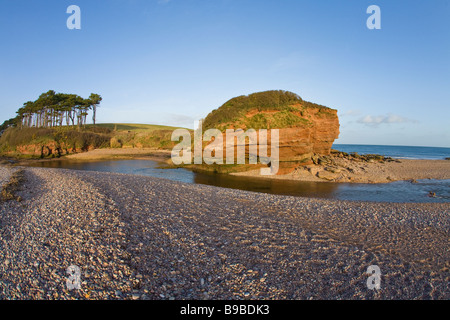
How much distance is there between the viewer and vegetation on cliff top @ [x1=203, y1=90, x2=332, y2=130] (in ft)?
91.1

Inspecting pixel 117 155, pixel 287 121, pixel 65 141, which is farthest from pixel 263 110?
pixel 65 141

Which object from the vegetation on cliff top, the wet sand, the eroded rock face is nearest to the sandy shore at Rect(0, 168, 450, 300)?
the wet sand

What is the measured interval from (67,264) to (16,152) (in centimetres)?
5143

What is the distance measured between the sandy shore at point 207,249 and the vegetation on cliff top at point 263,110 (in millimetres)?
16222

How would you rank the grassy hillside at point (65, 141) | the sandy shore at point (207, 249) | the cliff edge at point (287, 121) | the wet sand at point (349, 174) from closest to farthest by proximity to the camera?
the sandy shore at point (207, 249) < the wet sand at point (349, 174) < the cliff edge at point (287, 121) < the grassy hillside at point (65, 141)

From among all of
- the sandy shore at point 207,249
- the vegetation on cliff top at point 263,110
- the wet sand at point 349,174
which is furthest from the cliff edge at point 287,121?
the sandy shore at point 207,249

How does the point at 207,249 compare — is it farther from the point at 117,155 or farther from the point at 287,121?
the point at 117,155

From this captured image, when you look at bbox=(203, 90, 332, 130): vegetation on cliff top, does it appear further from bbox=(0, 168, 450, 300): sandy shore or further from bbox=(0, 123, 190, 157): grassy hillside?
bbox=(0, 123, 190, 157): grassy hillside

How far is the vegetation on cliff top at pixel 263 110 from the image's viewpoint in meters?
27.8

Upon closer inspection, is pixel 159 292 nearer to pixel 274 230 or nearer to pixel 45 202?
pixel 274 230

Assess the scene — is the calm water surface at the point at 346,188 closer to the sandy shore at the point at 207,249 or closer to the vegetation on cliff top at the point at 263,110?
the sandy shore at the point at 207,249

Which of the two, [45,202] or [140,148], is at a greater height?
[140,148]

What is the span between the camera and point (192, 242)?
321 inches

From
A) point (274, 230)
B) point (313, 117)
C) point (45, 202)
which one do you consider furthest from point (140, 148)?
point (274, 230)
